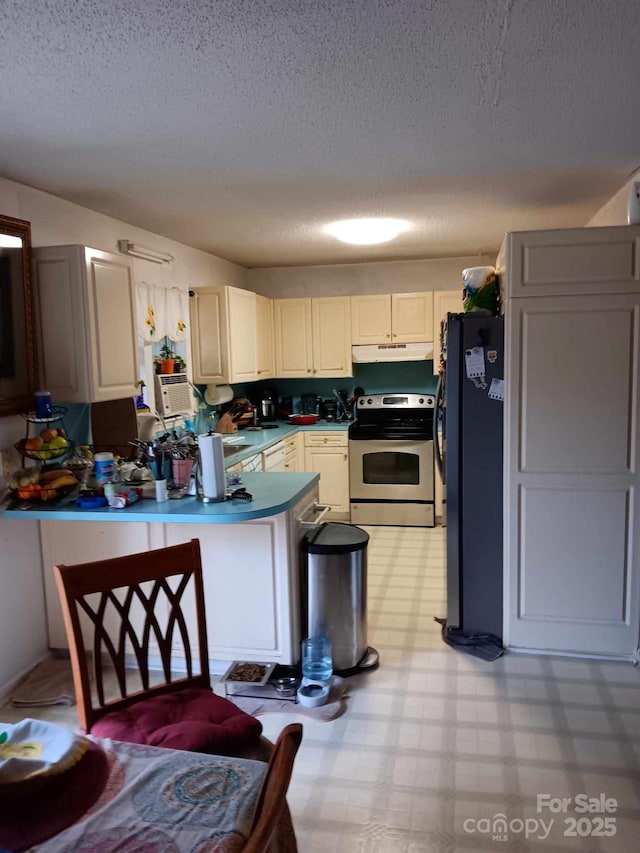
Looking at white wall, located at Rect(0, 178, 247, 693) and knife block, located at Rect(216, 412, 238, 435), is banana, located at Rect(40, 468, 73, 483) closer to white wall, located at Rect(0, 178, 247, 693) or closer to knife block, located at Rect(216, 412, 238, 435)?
white wall, located at Rect(0, 178, 247, 693)

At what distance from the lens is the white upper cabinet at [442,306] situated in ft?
18.1

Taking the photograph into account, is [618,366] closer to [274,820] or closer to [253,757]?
[253,757]

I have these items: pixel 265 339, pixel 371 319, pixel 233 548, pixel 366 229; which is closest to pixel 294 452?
pixel 265 339

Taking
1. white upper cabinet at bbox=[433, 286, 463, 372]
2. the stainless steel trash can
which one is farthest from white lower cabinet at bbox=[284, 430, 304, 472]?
the stainless steel trash can

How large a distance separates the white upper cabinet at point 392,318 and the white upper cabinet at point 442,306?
0.04 m

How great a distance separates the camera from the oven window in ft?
17.8

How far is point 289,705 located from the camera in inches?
109

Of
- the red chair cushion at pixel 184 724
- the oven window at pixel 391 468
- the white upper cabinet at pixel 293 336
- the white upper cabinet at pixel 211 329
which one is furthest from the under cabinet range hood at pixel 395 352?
the red chair cushion at pixel 184 724

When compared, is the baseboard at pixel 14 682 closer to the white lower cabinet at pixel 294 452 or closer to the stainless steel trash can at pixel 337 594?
the stainless steel trash can at pixel 337 594

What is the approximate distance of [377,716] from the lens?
2693 millimetres

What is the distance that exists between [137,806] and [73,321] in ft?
7.84

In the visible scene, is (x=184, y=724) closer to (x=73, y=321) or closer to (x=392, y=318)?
(x=73, y=321)

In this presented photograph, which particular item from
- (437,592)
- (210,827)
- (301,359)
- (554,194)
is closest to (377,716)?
(437,592)

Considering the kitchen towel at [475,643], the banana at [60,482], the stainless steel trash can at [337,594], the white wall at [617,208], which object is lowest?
the kitchen towel at [475,643]
